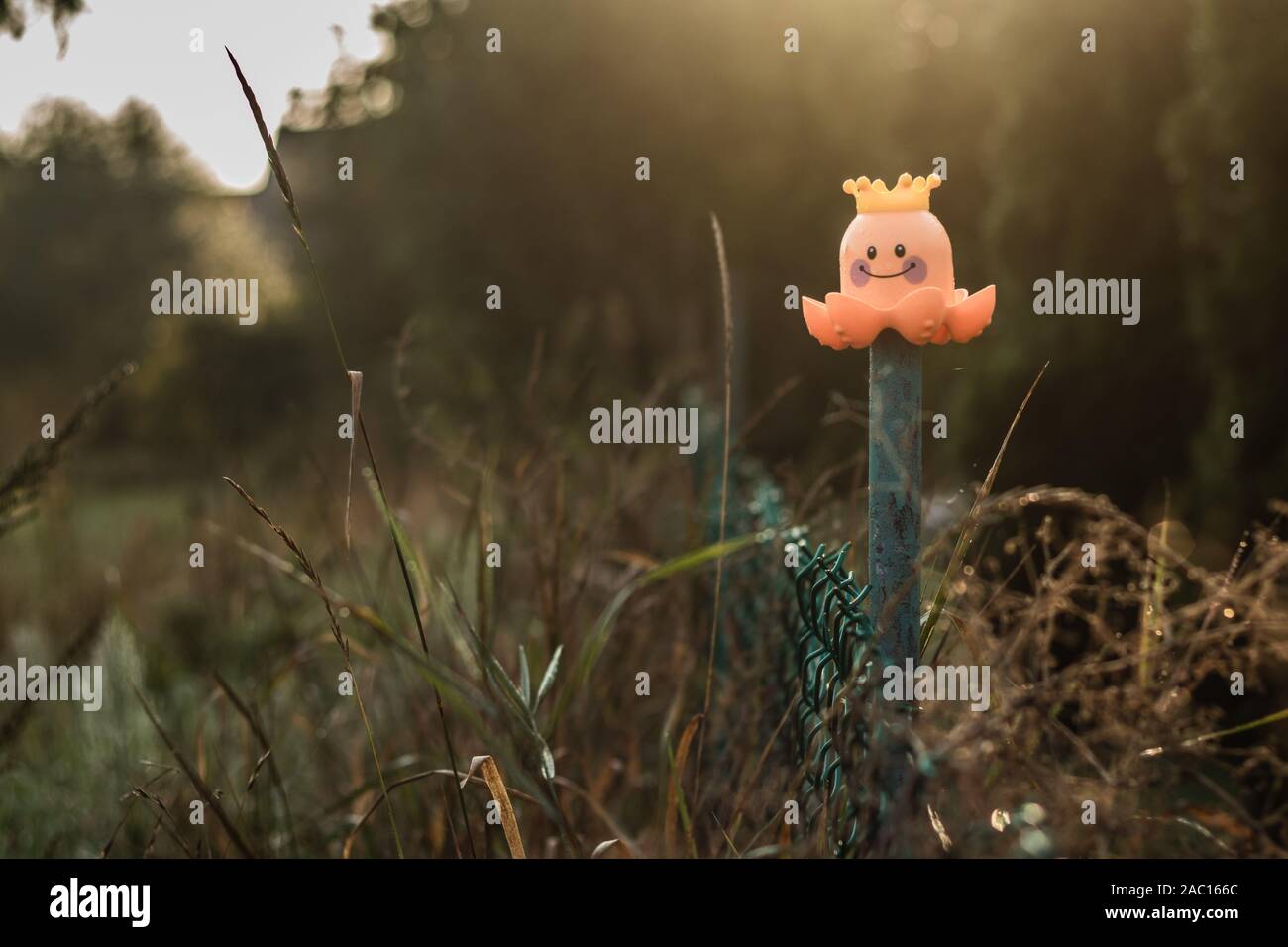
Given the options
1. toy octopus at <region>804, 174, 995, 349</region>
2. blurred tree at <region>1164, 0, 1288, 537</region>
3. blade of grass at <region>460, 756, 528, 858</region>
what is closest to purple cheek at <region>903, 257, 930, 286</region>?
toy octopus at <region>804, 174, 995, 349</region>

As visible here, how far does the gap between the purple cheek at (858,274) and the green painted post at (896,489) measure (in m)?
0.08

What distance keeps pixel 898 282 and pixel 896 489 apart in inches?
11.1

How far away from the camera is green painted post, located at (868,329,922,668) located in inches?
53.9

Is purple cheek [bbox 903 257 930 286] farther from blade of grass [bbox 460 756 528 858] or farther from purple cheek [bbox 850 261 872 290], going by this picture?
blade of grass [bbox 460 756 528 858]

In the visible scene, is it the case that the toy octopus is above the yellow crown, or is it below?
below

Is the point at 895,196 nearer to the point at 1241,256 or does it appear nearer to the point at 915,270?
the point at 915,270

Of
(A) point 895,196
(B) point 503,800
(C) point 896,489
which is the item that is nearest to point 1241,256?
(A) point 895,196

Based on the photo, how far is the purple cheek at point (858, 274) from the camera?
148cm

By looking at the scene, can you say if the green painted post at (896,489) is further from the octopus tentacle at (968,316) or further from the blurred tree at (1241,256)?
A: the blurred tree at (1241,256)

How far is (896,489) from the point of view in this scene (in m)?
1.39

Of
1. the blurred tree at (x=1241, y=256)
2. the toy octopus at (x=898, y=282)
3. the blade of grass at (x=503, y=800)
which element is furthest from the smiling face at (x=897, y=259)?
the blurred tree at (x=1241, y=256)

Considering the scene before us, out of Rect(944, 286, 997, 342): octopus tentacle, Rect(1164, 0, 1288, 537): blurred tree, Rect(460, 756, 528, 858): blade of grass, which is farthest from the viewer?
Rect(1164, 0, 1288, 537): blurred tree

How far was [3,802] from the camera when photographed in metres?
2.94
